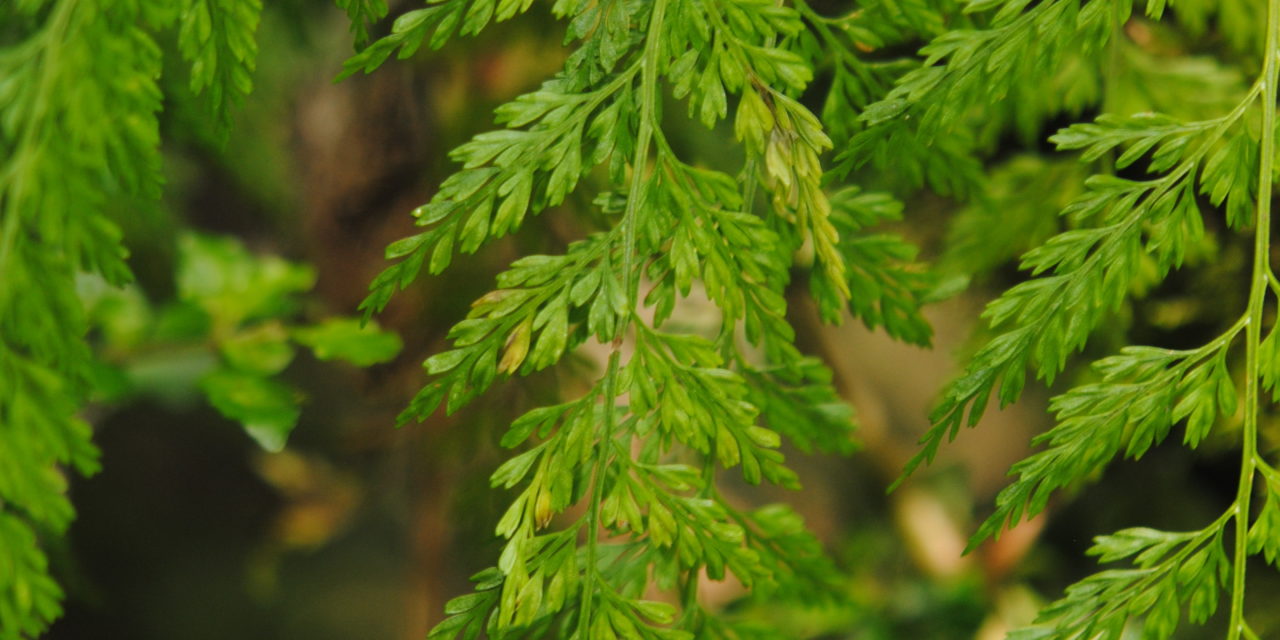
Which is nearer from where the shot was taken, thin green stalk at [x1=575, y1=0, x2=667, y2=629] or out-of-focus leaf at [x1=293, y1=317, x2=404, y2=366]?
thin green stalk at [x1=575, y1=0, x2=667, y2=629]

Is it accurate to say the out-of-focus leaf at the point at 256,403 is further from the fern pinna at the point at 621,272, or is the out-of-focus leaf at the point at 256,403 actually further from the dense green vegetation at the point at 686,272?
the fern pinna at the point at 621,272

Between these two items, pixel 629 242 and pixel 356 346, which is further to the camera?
pixel 356 346

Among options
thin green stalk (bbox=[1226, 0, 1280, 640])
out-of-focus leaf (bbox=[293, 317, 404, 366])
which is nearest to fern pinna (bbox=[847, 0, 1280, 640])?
thin green stalk (bbox=[1226, 0, 1280, 640])

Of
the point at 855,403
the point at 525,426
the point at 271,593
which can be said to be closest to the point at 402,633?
the point at 271,593

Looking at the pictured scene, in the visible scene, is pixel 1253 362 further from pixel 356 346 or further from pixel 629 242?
pixel 356 346

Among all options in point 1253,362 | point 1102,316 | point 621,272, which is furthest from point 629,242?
point 1253,362

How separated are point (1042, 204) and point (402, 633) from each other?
271 centimetres

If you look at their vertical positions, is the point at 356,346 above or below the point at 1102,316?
above

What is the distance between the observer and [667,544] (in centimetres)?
78

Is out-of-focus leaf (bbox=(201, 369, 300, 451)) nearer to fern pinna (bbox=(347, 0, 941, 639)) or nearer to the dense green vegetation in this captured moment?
the dense green vegetation

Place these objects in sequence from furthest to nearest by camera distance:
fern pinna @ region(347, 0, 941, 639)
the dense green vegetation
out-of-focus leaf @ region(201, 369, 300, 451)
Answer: out-of-focus leaf @ region(201, 369, 300, 451) < fern pinna @ region(347, 0, 941, 639) < the dense green vegetation

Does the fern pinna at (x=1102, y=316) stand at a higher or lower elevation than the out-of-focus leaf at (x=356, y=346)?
lower

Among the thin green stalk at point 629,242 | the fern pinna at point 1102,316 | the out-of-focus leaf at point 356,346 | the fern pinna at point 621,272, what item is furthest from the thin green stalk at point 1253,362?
the out-of-focus leaf at point 356,346

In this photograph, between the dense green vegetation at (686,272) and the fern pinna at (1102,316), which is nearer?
the dense green vegetation at (686,272)
